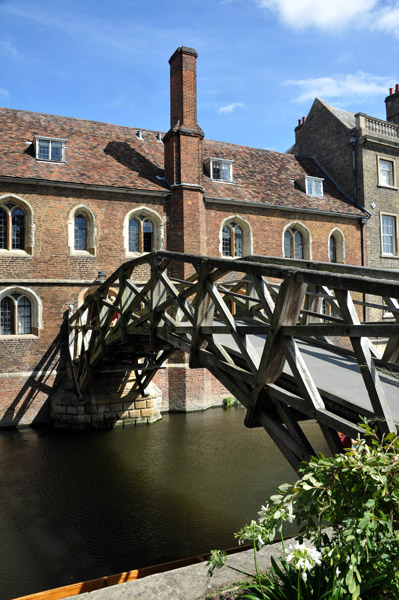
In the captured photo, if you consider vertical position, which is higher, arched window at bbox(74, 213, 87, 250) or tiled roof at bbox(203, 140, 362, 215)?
tiled roof at bbox(203, 140, 362, 215)

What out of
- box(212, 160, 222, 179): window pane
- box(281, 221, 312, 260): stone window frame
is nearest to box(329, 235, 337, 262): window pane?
box(281, 221, 312, 260): stone window frame

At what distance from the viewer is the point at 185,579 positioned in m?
3.08

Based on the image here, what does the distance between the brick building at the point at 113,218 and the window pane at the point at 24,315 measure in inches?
1.3

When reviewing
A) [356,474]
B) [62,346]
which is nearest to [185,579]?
[356,474]

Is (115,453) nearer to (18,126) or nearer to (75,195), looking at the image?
(75,195)

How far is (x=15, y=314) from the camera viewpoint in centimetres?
1495

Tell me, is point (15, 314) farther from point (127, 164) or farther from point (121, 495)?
point (121, 495)

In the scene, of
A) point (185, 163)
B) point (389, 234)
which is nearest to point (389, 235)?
point (389, 234)

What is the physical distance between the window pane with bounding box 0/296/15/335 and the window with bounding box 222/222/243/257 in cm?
796

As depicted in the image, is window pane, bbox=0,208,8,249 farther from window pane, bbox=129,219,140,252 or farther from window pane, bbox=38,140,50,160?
window pane, bbox=129,219,140,252

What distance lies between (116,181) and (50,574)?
1277cm

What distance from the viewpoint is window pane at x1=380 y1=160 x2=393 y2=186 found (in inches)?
849

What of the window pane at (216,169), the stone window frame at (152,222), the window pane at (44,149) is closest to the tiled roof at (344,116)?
the window pane at (216,169)

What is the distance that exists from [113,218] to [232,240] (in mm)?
4789
